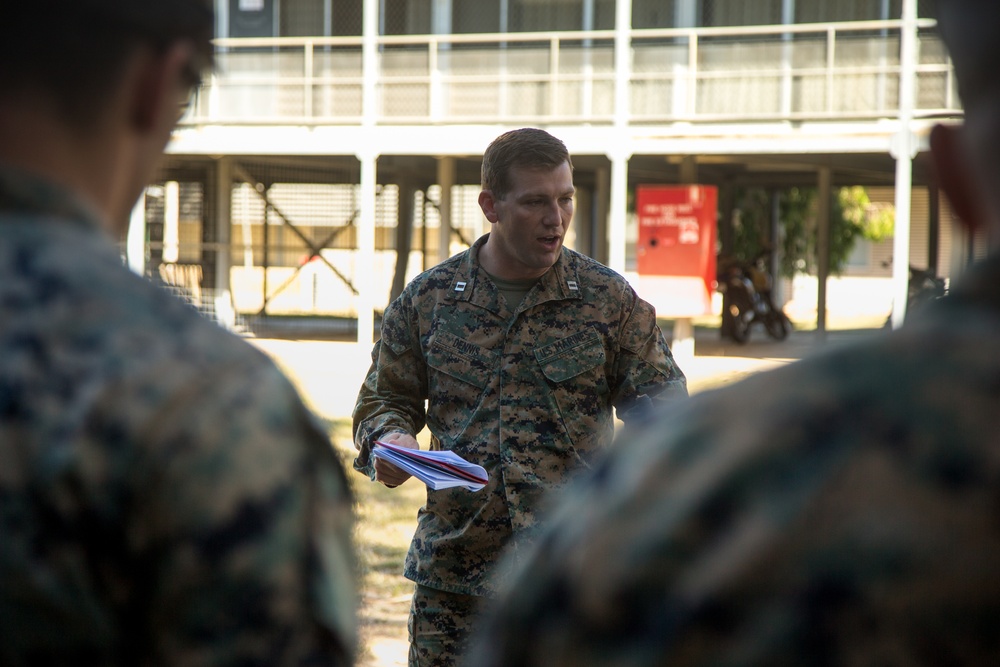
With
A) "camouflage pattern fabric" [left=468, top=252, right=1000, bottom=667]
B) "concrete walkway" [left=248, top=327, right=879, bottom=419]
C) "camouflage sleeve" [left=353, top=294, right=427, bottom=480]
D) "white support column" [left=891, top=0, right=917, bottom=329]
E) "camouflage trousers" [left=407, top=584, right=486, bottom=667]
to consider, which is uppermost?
"white support column" [left=891, top=0, right=917, bottom=329]

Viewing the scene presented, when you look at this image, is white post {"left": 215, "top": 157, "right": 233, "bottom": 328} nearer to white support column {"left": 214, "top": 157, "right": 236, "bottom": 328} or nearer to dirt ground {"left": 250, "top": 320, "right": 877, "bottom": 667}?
white support column {"left": 214, "top": 157, "right": 236, "bottom": 328}

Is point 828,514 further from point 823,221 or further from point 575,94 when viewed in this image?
point 823,221

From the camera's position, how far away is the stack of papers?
3.29 metres

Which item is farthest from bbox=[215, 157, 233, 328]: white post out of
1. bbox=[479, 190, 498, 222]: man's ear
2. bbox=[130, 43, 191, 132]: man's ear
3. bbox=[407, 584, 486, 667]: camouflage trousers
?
bbox=[130, 43, 191, 132]: man's ear

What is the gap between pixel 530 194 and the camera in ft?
12.7

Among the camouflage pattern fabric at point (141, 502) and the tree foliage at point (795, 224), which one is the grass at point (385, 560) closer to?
the camouflage pattern fabric at point (141, 502)

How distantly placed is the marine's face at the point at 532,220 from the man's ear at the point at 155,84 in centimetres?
257

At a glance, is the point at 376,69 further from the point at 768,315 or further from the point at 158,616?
the point at 158,616

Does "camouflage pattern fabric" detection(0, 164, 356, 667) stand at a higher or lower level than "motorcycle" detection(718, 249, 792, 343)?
higher

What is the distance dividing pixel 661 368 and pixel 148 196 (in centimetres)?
1991

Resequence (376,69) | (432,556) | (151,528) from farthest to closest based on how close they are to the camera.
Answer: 1. (376,69)
2. (432,556)
3. (151,528)

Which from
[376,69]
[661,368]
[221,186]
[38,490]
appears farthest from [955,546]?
[221,186]

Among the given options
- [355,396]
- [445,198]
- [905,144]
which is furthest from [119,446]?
[445,198]

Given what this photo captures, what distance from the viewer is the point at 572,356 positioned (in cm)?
371
